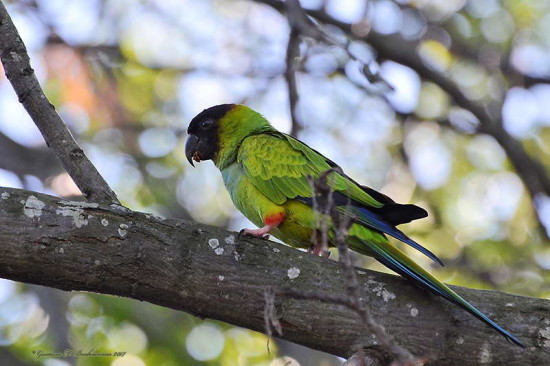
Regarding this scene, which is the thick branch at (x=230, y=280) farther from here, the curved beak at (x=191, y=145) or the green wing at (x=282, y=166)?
the curved beak at (x=191, y=145)

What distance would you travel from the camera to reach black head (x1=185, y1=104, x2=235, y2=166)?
241 inches

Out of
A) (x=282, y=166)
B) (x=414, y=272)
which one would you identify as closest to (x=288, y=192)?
(x=282, y=166)

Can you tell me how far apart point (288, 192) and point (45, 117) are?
65.6 inches

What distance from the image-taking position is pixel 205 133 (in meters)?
6.20

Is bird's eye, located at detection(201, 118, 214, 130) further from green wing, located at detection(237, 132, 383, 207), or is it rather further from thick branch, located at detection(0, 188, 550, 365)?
thick branch, located at detection(0, 188, 550, 365)

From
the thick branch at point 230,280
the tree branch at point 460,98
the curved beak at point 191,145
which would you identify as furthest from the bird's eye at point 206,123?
the thick branch at point 230,280

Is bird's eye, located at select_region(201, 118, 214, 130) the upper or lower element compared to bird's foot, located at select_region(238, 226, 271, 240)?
upper

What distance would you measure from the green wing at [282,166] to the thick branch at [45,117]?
1272mm

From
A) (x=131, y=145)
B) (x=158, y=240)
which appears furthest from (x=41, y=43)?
(x=158, y=240)

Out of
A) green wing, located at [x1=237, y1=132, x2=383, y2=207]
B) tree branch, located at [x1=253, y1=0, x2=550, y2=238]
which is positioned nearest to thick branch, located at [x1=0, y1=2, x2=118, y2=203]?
green wing, located at [x1=237, y1=132, x2=383, y2=207]

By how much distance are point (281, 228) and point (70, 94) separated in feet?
21.7

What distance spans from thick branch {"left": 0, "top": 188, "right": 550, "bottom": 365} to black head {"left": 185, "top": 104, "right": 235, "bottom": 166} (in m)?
2.37

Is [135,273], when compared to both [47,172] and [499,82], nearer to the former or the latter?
[47,172]

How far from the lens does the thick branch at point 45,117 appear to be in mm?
4160
